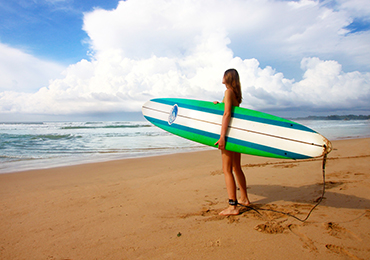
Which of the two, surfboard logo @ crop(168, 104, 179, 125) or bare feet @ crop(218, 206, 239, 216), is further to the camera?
surfboard logo @ crop(168, 104, 179, 125)

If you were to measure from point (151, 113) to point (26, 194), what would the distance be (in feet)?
8.01

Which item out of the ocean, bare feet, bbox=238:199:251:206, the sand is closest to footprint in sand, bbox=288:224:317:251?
the sand

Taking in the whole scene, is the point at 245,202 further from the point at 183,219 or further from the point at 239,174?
the point at 183,219

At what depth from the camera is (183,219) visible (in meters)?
2.24

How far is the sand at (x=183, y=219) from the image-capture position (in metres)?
1.68

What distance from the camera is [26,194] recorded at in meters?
3.36

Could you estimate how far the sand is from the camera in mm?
1681

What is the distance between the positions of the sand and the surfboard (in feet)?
2.14

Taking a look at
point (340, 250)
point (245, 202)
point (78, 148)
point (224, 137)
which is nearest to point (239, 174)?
point (245, 202)

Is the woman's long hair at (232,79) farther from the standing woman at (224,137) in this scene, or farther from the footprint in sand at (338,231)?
the footprint in sand at (338,231)

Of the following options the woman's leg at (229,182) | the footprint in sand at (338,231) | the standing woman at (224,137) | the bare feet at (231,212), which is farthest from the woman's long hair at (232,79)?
the footprint in sand at (338,231)

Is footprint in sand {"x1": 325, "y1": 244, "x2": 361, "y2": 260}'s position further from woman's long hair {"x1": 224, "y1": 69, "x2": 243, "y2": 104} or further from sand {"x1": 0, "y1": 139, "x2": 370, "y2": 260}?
woman's long hair {"x1": 224, "y1": 69, "x2": 243, "y2": 104}

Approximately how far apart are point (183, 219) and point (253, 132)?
1394 millimetres

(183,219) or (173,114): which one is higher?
(173,114)
